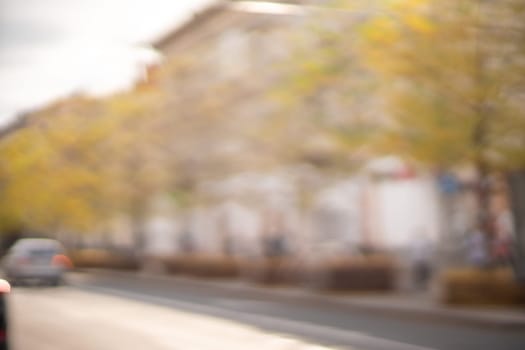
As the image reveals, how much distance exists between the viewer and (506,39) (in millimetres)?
21062

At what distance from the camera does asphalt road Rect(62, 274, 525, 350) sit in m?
15.2

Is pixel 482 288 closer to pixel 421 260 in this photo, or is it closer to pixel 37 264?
pixel 421 260

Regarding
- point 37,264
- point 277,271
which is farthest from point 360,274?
point 37,264

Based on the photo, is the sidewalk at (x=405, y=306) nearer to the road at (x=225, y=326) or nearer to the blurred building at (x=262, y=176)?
the road at (x=225, y=326)

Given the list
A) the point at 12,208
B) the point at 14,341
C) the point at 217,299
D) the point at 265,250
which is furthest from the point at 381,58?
the point at 12,208

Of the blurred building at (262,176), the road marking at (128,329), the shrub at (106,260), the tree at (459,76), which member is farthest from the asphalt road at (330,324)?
the shrub at (106,260)

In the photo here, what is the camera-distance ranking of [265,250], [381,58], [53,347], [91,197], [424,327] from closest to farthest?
[53,347] < [424,327] < [381,58] < [265,250] < [91,197]

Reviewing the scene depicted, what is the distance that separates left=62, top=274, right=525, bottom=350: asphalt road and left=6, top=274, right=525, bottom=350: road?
15 mm

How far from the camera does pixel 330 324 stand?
18.7 meters

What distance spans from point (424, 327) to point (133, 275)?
25545 mm

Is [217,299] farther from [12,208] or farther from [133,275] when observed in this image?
[12,208]

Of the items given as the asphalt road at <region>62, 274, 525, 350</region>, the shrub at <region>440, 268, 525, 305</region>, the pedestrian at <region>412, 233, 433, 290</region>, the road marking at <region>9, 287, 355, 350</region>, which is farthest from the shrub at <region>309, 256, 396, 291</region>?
the shrub at <region>440, 268, 525, 305</region>

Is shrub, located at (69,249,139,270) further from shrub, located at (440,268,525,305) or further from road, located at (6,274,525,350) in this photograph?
shrub, located at (440,268,525,305)

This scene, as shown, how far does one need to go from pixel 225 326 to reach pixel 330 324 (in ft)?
6.41
